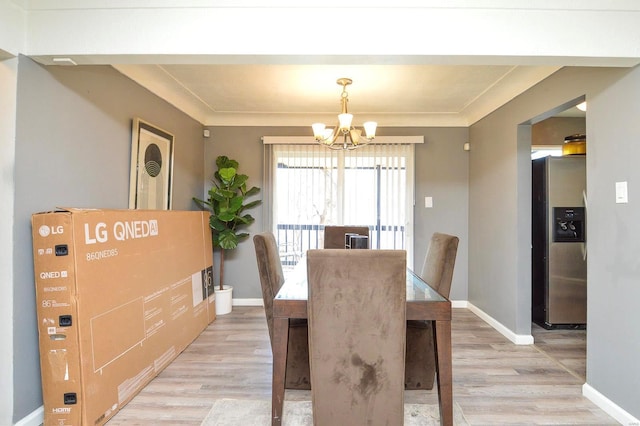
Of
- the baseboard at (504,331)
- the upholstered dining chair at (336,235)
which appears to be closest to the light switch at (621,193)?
the baseboard at (504,331)

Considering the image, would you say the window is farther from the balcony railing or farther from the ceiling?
the ceiling

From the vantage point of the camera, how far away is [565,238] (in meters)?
3.39

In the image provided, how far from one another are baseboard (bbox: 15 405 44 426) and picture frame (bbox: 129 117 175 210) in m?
1.40

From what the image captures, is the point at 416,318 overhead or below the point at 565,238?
below

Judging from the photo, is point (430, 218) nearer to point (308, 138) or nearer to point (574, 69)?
point (308, 138)

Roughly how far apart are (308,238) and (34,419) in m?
2.96

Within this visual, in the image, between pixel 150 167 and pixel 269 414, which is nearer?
pixel 269 414

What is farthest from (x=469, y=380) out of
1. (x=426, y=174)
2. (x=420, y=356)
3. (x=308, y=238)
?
(x=426, y=174)

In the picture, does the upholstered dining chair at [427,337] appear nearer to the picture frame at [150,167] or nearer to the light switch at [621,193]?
the light switch at [621,193]

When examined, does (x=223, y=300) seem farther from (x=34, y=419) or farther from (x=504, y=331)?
(x=504, y=331)

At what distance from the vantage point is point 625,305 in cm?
194

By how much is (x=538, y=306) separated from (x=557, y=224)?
95cm

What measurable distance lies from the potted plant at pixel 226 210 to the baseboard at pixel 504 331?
2911mm

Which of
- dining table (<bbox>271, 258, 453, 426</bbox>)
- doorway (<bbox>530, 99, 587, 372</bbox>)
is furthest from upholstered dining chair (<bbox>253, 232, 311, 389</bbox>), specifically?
doorway (<bbox>530, 99, 587, 372</bbox>)
